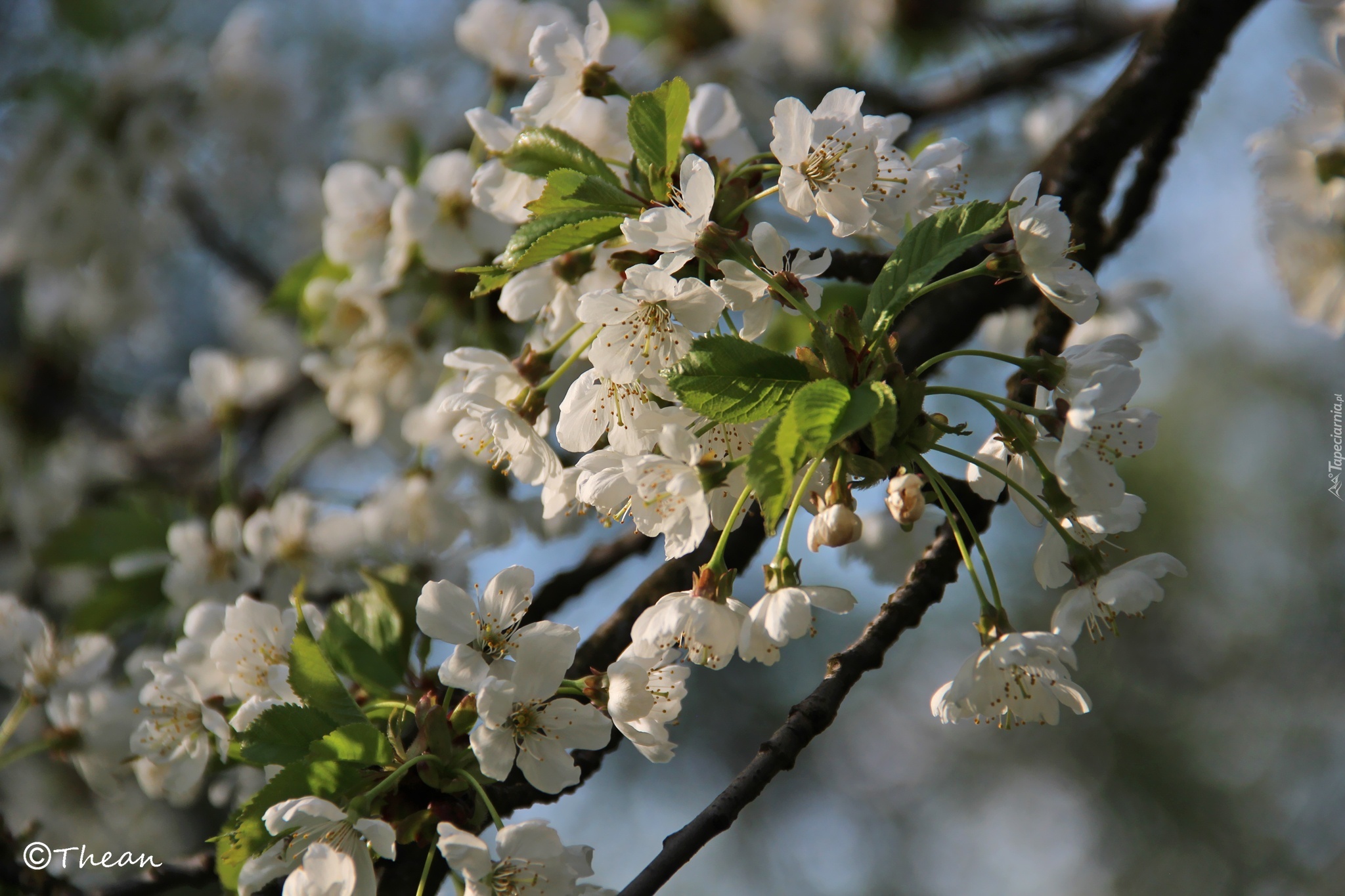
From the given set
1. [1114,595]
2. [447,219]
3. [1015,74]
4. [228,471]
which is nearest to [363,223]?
[447,219]

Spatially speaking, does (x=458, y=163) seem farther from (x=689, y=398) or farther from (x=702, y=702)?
(x=702, y=702)

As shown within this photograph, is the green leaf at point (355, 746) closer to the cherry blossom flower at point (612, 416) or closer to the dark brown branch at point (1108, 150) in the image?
the cherry blossom flower at point (612, 416)

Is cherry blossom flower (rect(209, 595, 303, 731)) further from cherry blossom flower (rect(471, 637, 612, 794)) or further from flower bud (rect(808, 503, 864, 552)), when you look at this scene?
flower bud (rect(808, 503, 864, 552))

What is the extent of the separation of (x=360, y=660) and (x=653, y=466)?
0.57 metres

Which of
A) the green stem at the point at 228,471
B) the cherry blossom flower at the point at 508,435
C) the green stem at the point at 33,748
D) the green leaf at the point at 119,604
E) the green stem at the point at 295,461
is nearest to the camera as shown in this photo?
the cherry blossom flower at the point at 508,435

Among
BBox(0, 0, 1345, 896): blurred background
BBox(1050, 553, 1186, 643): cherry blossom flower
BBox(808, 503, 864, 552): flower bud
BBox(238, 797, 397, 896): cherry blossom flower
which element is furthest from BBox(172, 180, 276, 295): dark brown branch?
BBox(1050, 553, 1186, 643): cherry blossom flower

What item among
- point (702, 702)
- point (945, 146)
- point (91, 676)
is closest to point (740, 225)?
point (945, 146)

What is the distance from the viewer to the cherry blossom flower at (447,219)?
1.88 m

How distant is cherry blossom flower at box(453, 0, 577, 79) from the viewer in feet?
6.49

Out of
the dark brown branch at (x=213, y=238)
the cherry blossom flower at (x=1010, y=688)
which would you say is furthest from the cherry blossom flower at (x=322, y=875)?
the dark brown branch at (x=213, y=238)

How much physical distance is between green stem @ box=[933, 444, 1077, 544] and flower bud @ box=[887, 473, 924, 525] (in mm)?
66

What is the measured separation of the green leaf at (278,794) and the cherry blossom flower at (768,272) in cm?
71

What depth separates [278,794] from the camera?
108 centimetres

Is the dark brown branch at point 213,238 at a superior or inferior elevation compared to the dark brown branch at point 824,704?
inferior
